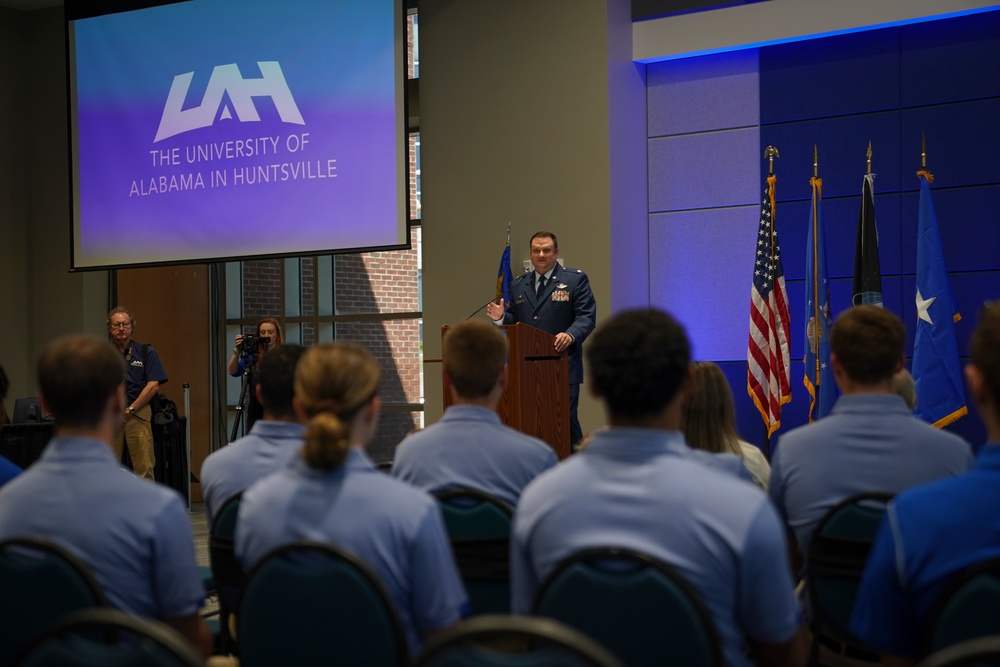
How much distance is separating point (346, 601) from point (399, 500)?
0.23 metres

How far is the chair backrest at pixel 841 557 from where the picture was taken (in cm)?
225

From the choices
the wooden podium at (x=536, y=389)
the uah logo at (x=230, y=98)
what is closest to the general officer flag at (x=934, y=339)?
the wooden podium at (x=536, y=389)

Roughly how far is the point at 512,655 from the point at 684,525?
469 millimetres

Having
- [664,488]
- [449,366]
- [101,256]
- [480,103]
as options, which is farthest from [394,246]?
[664,488]

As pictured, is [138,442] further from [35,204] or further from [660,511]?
[660,511]

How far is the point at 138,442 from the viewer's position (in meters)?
7.50

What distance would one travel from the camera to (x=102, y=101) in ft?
27.1

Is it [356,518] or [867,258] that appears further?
[867,258]

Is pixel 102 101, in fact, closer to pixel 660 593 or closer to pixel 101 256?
pixel 101 256

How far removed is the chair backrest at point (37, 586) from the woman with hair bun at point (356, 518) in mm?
294

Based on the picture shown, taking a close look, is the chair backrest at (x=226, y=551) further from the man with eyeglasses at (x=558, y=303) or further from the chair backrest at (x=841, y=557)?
the man with eyeglasses at (x=558, y=303)

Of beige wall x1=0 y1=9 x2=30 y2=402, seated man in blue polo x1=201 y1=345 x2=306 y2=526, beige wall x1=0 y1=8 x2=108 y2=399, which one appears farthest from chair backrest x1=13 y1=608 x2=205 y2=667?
beige wall x1=0 y1=9 x2=30 y2=402

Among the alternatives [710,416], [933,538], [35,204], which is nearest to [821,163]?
[710,416]

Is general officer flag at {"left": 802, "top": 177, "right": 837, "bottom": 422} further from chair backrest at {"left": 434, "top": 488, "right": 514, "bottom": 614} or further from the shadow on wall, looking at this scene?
chair backrest at {"left": 434, "top": 488, "right": 514, "bottom": 614}
